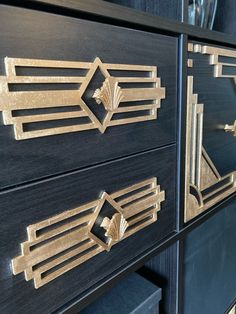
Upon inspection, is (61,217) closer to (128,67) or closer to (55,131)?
(55,131)

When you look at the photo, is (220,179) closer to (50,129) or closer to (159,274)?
(159,274)

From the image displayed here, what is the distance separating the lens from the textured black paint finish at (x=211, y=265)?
0.74 metres

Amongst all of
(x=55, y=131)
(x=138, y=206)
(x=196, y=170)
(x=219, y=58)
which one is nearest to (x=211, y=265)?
(x=196, y=170)

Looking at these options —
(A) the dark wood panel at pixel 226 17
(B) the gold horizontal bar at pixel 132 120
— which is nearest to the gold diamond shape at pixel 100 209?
(B) the gold horizontal bar at pixel 132 120

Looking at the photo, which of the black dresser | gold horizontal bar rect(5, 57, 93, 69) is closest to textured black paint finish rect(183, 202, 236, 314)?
the black dresser

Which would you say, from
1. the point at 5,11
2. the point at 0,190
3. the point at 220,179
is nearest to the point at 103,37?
the point at 5,11

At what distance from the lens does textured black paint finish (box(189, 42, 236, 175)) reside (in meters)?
0.63

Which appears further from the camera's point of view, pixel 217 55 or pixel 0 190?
pixel 217 55

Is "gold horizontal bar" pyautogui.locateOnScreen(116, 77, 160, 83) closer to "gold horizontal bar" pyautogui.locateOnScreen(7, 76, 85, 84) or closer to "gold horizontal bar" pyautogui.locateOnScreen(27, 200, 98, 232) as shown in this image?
"gold horizontal bar" pyautogui.locateOnScreen(7, 76, 85, 84)

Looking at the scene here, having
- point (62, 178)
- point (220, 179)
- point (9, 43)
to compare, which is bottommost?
point (220, 179)

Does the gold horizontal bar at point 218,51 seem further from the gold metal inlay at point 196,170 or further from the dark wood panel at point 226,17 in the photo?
the dark wood panel at point 226,17

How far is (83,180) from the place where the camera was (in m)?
0.43

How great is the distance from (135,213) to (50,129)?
224 mm

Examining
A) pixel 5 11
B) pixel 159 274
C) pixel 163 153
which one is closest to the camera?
pixel 5 11
